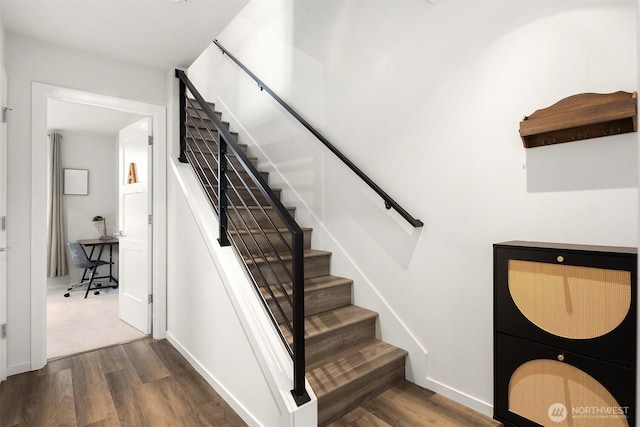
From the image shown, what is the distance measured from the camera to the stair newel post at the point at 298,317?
153 centimetres

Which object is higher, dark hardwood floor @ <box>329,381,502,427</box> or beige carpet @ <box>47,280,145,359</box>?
dark hardwood floor @ <box>329,381,502,427</box>

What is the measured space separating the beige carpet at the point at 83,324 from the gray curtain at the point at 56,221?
0.61 metres

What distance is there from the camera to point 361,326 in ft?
7.55

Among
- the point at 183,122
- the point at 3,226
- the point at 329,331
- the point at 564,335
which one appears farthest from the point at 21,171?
the point at 564,335

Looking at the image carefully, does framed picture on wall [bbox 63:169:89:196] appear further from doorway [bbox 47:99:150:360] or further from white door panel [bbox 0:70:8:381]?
white door panel [bbox 0:70:8:381]

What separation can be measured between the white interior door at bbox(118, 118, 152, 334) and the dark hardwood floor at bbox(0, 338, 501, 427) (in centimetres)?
79

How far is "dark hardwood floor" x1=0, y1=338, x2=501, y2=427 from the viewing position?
182 cm

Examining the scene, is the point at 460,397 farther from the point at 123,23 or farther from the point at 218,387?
the point at 123,23

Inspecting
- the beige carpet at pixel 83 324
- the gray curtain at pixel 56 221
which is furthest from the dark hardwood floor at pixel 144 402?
the gray curtain at pixel 56 221

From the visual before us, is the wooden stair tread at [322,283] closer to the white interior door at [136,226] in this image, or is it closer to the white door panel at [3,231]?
the white interior door at [136,226]

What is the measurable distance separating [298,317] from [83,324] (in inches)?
127

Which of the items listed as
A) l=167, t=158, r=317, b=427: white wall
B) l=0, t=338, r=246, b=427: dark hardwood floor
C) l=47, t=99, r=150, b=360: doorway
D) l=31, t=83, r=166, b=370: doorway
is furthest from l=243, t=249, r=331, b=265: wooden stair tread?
l=47, t=99, r=150, b=360: doorway

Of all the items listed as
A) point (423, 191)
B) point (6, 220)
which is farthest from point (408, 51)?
point (6, 220)

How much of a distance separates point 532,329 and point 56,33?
3542 mm
